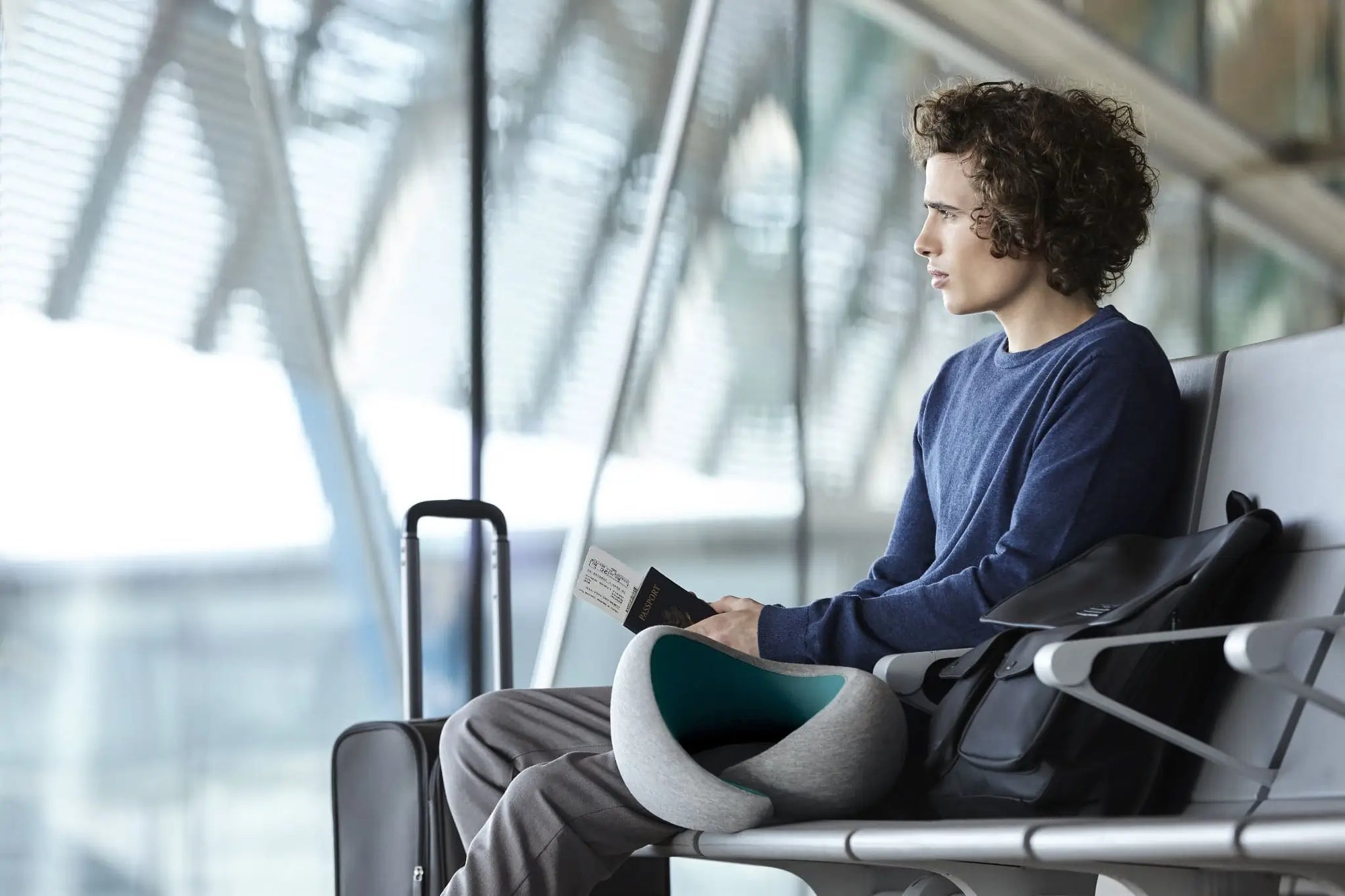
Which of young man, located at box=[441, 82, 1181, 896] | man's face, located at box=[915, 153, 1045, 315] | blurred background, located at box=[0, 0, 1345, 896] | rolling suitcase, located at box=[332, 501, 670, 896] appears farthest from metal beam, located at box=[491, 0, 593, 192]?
man's face, located at box=[915, 153, 1045, 315]

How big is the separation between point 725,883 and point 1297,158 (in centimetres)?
329

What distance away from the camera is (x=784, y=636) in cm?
178

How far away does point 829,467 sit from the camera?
4.42m

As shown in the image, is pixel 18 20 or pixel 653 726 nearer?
pixel 653 726

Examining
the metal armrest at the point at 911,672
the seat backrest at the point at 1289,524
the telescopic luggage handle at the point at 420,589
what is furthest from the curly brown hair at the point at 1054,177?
the telescopic luggage handle at the point at 420,589

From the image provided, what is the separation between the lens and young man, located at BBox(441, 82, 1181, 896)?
1620 millimetres

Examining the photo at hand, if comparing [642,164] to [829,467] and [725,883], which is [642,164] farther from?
[725,883]

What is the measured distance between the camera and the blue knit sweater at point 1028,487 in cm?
163

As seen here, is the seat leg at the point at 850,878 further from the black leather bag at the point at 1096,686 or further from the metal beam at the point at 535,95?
the metal beam at the point at 535,95

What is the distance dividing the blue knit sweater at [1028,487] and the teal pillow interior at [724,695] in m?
0.09

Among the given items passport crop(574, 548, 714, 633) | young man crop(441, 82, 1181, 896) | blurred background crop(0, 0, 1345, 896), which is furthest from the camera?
blurred background crop(0, 0, 1345, 896)

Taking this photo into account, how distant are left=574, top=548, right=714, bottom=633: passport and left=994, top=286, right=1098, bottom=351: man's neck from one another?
53 centimetres

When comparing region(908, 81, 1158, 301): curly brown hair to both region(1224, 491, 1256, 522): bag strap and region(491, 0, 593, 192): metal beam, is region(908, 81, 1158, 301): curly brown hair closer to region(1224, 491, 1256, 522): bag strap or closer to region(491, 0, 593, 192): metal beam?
region(1224, 491, 1256, 522): bag strap

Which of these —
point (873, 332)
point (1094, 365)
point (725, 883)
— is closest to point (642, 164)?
point (873, 332)
